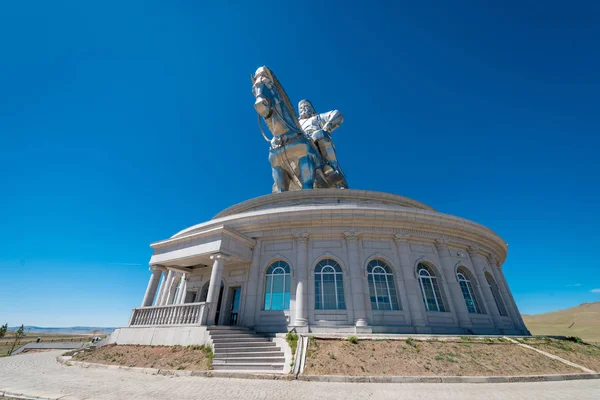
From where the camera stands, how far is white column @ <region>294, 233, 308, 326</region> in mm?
13606

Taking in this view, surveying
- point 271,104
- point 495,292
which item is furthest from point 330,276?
point 271,104

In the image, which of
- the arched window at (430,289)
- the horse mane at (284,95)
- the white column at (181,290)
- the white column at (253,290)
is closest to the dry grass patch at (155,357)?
the white column at (253,290)

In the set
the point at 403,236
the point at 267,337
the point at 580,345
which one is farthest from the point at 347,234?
the point at 580,345

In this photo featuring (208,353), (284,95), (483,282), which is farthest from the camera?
(284,95)

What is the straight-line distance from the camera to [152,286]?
1650cm

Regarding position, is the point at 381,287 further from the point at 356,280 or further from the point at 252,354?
the point at 252,354

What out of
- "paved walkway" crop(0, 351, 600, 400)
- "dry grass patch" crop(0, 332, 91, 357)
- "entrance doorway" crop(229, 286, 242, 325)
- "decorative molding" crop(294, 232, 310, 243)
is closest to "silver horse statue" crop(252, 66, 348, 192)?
"decorative molding" crop(294, 232, 310, 243)

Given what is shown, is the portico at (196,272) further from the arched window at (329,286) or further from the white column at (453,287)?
the white column at (453,287)

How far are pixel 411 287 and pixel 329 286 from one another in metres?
4.43

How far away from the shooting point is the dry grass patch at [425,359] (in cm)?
900

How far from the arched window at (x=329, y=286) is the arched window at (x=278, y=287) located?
1.64m

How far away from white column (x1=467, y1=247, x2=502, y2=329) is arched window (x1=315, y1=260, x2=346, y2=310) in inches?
370

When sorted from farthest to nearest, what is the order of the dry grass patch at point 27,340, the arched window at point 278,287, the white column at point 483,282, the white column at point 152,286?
the dry grass patch at point 27,340 → the white column at point 483,282 → the white column at point 152,286 → the arched window at point 278,287

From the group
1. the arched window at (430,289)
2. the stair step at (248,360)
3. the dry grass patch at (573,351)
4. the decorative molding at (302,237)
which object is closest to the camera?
the stair step at (248,360)
